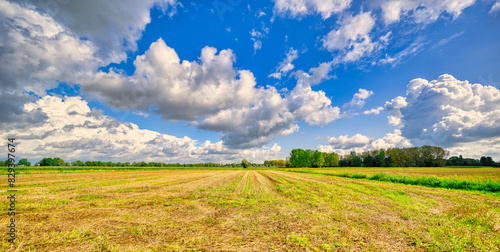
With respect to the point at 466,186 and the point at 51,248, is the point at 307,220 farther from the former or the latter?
the point at 466,186

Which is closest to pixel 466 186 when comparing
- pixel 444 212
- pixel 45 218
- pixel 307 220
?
pixel 444 212

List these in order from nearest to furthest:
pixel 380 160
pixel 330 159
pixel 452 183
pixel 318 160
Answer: pixel 452 183
pixel 380 160
pixel 318 160
pixel 330 159

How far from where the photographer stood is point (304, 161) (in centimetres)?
12475

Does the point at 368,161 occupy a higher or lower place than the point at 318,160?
lower

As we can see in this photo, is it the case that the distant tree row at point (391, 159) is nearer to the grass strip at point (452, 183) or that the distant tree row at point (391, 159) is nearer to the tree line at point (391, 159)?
the tree line at point (391, 159)

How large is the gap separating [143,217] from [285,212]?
7.11m

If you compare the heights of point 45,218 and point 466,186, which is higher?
point 45,218

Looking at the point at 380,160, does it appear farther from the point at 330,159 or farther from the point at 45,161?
the point at 45,161

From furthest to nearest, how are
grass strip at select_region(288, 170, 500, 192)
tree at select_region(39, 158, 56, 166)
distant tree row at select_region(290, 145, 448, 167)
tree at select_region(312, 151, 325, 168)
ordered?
tree at select_region(312, 151, 325, 168) → tree at select_region(39, 158, 56, 166) → distant tree row at select_region(290, 145, 448, 167) → grass strip at select_region(288, 170, 500, 192)

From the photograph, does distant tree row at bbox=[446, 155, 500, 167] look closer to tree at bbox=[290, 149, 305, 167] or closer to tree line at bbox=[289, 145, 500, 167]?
tree line at bbox=[289, 145, 500, 167]

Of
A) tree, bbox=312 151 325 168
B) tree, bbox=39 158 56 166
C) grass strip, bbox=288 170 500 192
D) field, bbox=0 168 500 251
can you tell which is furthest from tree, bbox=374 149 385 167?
tree, bbox=39 158 56 166

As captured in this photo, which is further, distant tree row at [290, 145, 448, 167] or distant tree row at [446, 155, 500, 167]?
distant tree row at [446, 155, 500, 167]

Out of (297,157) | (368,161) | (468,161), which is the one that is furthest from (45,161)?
(468,161)

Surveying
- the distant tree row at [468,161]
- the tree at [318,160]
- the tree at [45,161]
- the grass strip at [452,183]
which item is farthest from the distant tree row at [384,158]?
the tree at [45,161]
